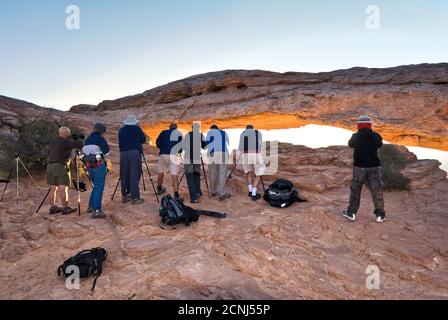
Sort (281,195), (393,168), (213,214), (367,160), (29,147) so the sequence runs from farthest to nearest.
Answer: (393,168)
(29,147)
(281,195)
(213,214)
(367,160)

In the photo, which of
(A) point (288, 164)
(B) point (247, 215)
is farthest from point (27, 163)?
(A) point (288, 164)

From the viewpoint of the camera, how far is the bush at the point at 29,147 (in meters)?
12.3

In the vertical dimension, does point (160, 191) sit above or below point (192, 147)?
below

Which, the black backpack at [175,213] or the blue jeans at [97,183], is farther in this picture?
the blue jeans at [97,183]

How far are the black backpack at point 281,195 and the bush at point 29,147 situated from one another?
8376 millimetres

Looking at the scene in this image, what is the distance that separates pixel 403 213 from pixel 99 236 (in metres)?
8.84

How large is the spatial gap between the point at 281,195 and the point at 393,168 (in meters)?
5.88

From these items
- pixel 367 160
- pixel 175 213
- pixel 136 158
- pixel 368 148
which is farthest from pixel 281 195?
pixel 136 158

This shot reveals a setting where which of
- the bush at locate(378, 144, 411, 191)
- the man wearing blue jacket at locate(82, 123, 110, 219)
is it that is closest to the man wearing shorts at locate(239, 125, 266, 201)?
the man wearing blue jacket at locate(82, 123, 110, 219)

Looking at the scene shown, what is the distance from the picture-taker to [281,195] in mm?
10297

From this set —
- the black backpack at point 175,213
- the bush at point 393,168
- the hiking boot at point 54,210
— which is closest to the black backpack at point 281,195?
the black backpack at point 175,213

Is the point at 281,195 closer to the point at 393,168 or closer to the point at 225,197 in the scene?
the point at 225,197

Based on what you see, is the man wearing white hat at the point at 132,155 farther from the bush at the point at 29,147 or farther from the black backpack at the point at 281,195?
the bush at the point at 29,147

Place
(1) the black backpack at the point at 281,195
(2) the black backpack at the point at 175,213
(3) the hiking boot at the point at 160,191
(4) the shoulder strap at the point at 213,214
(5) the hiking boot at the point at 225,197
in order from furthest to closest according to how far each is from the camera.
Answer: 1. (3) the hiking boot at the point at 160,191
2. (5) the hiking boot at the point at 225,197
3. (1) the black backpack at the point at 281,195
4. (4) the shoulder strap at the point at 213,214
5. (2) the black backpack at the point at 175,213
